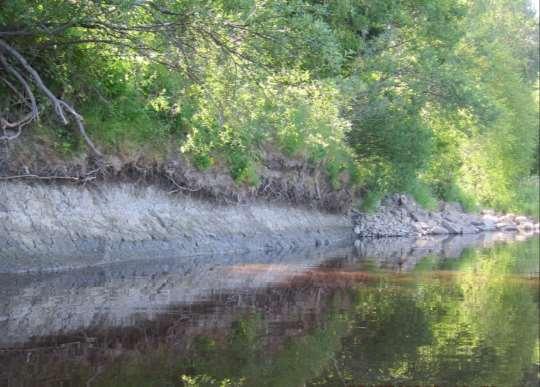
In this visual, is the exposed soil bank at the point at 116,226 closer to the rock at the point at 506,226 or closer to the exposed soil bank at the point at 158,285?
the exposed soil bank at the point at 158,285

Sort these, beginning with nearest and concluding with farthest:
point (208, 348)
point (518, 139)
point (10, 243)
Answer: point (208, 348) < point (10, 243) < point (518, 139)

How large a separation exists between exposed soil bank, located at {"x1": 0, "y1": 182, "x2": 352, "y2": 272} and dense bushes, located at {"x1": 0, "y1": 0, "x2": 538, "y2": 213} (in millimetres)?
1145

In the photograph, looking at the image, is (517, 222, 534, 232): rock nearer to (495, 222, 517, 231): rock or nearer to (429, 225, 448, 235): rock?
(495, 222, 517, 231): rock

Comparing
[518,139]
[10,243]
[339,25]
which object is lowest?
[518,139]

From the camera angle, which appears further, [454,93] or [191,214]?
[454,93]

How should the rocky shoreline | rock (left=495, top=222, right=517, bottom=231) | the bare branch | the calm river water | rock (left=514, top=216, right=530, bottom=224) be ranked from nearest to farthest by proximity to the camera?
the calm river water → the bare branch → the rocky shoreline → rock (left=495, top=222, right=517, bottom=231) → rock (left=514, top=216, right=530, bottom=224)

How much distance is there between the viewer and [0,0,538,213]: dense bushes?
15023 millimetres

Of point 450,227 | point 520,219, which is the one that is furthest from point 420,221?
point 520,219

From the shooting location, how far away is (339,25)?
81.7 ft

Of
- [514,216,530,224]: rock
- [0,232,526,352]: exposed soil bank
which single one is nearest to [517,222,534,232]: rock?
[514,216,530,224]: rock

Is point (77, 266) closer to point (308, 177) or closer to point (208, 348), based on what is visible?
point (208, 348)

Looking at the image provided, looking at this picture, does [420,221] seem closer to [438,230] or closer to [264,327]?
[438,230]

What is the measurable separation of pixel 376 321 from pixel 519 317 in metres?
2.73

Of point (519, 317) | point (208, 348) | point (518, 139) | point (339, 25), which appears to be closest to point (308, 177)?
point (339, 25)
